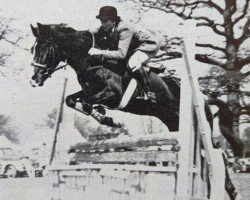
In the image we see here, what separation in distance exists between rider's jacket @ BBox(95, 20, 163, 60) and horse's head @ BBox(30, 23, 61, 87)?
43 cm

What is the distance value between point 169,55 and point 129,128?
54cm

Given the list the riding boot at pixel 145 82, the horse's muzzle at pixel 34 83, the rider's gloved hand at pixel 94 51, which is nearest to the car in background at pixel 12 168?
the horse's muzzle at pixel 34 83

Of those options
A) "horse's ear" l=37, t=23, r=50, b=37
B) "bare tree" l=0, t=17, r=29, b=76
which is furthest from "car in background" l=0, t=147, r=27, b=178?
"horse's ear" l=37, t=23, r=50, b=37

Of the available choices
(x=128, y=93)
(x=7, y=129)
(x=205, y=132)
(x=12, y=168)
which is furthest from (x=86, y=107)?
(x=12, y=168)

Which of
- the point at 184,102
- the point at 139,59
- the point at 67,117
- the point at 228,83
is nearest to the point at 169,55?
the point at 139,59

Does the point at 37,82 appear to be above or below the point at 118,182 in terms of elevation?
above

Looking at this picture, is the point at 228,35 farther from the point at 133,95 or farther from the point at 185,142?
the point at 185,142

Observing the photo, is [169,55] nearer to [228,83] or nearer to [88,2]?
[228,83]

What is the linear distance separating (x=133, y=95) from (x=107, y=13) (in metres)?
0.59

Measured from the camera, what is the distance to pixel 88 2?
3129mm

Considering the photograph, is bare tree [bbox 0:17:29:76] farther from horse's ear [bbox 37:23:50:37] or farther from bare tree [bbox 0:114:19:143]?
bare tree [bbox 0:114:19:143]

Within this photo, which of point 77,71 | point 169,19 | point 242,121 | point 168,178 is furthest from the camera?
point 77,71

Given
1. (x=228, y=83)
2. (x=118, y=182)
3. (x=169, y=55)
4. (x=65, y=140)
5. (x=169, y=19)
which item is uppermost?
(x=169, y=19)

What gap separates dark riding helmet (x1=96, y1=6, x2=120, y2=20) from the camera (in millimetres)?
3012
